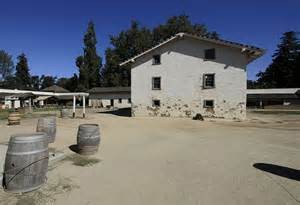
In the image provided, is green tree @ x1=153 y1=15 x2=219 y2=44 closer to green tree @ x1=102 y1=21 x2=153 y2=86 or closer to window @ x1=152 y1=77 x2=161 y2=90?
green tree @ x1=102 y1=21 x2=153 y2=86

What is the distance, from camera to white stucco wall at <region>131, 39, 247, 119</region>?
17719mm

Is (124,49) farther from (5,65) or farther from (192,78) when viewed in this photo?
(5,65)

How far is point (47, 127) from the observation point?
805cm

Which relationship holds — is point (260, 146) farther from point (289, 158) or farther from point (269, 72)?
point (269, 72)

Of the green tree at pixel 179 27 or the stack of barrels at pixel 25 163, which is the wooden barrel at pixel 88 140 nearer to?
the stack of barrels at pixel 25 163

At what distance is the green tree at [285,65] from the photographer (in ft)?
198

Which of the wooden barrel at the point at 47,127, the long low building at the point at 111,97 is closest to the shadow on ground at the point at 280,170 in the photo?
the wooden barrel at the point at 47,127

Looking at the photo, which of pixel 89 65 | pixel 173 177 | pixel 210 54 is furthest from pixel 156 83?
pixel 89 65

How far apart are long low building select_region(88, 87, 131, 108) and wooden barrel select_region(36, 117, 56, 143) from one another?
3187 centimetres

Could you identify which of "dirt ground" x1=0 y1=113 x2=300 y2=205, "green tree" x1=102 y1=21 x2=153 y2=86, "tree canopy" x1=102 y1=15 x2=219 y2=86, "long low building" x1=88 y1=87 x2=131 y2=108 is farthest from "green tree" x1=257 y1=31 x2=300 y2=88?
"dirt ground" x1=0 y1=113 x2=300 y2=205

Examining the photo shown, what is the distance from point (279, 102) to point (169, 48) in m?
36.5

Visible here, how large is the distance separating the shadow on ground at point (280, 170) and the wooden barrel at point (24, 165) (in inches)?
201

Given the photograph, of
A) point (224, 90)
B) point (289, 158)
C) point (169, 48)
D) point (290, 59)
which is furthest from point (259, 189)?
point (290, 59)

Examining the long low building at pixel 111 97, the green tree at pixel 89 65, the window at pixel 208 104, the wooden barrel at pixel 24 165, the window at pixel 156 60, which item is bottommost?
the wooden barrel at pixel 24 165
